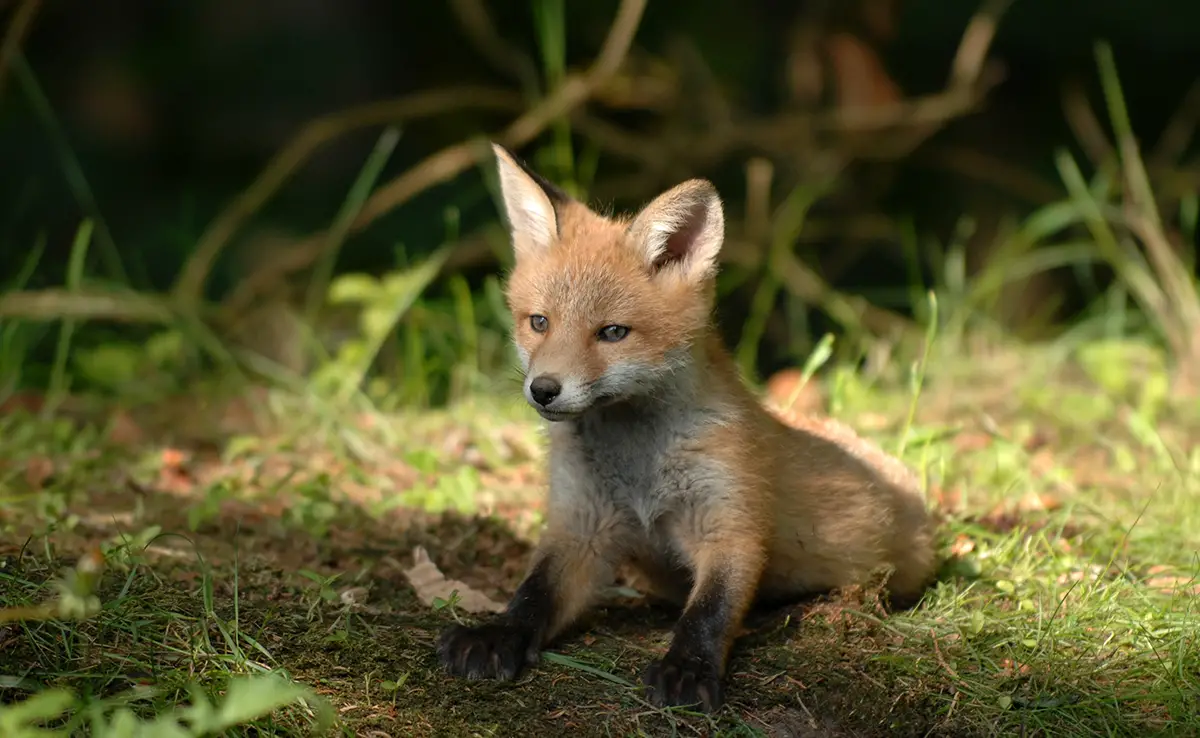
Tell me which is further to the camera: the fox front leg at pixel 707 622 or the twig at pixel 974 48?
the twig at pixel 974 48

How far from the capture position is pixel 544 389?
3.01 metres

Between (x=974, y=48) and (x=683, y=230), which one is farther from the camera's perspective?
(x=974, y=48)

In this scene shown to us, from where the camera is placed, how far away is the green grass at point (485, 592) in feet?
9.10

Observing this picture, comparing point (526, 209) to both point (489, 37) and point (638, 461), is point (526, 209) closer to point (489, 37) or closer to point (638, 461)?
point (638, 461)

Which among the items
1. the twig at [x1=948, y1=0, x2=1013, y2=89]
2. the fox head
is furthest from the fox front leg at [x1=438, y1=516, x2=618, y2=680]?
the twig at [x1=948, y1=0, x2=1013, y2=89]

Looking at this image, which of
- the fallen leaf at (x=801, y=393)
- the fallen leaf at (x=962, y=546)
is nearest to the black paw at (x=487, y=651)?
the fallen leaf at (x=962, y=546)

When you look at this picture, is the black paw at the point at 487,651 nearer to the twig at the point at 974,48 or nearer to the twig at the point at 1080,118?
the twig at the point at 974,48

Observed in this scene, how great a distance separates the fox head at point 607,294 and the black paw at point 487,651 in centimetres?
58

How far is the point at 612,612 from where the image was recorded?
3.64m

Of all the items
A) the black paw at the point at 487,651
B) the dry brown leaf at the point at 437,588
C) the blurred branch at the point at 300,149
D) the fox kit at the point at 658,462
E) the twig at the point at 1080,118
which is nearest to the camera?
the black paw at the point at 487,651

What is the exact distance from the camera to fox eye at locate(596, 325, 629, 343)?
10.5 feet

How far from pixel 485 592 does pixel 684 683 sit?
0.97 m

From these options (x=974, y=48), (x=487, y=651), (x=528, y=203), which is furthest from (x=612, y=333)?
(x=974, y=48)

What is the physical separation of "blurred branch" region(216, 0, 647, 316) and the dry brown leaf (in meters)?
3.18
